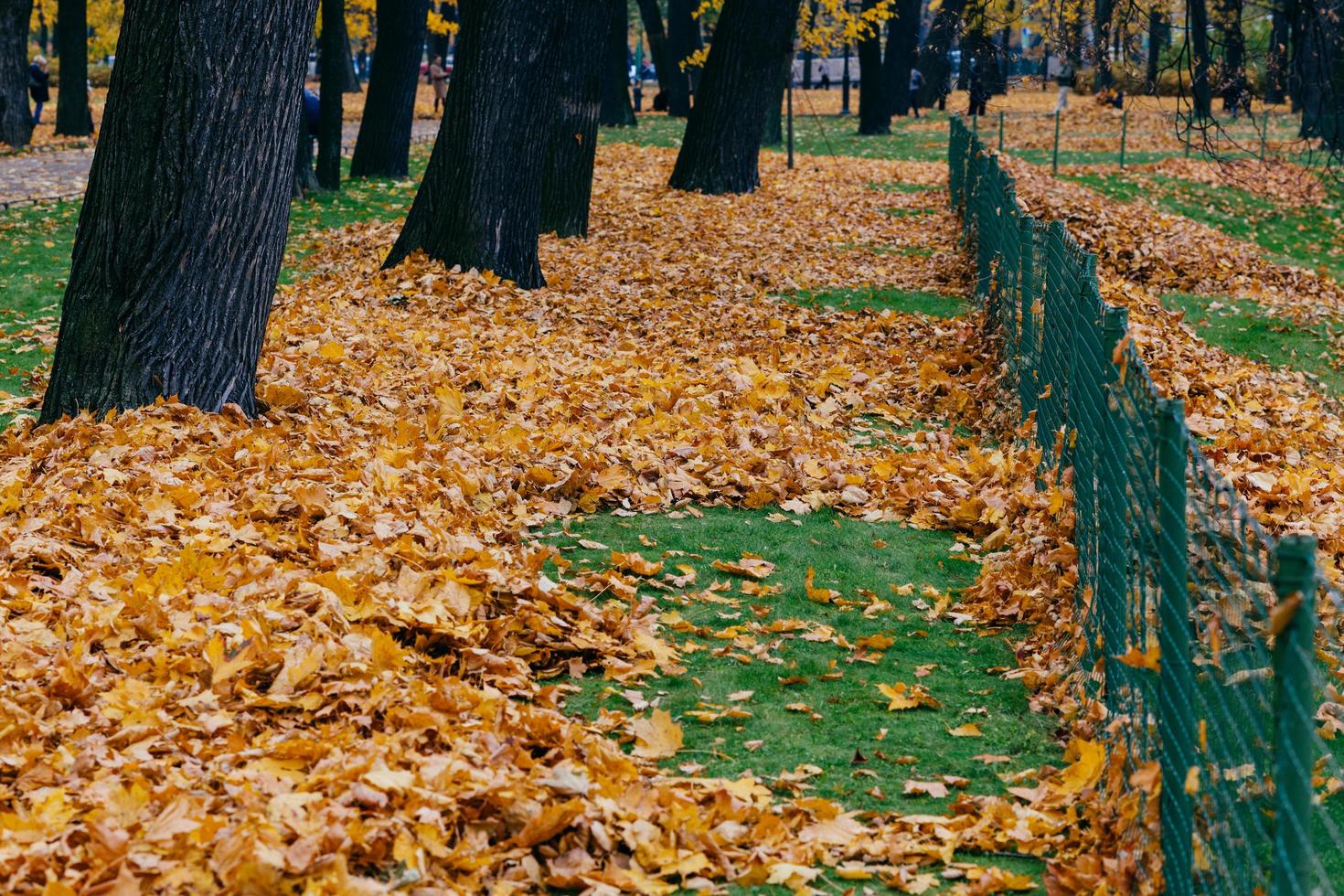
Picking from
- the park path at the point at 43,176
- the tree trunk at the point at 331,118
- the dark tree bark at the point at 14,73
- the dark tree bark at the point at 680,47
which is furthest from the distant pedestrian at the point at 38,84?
the tree trunk at the point at 331,118

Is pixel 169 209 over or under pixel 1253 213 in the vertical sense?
under

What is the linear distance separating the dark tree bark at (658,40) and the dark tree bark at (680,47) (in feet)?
0.49

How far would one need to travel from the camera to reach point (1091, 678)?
489 centimetres

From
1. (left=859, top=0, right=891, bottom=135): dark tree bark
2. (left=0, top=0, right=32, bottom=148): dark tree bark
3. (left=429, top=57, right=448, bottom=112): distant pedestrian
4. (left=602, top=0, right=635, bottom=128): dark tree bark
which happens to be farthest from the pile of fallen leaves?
(left=429, top=57, right=448, bottom=112): distant pedestrian

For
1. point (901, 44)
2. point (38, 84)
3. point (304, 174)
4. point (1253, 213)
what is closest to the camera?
point (304, 174)

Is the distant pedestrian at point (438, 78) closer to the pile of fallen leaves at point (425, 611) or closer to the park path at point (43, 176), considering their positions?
the park path at point (43, 176)

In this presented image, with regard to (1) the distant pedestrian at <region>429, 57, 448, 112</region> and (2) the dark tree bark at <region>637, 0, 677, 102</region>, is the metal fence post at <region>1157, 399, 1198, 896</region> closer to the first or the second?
(2) the dark tree bark at <region>637, 0, 677, 102</region>

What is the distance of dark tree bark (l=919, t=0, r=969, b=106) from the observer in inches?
508

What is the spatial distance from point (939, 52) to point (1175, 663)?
19.8 m

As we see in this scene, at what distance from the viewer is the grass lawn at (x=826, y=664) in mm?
4633

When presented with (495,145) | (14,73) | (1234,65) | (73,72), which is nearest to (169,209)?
(495,145)

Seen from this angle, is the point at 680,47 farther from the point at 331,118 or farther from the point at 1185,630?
the point at 1185,630

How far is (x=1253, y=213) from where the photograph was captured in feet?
71.3

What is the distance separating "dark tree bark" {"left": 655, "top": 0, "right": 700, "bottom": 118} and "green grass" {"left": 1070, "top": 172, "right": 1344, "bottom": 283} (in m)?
13.9
